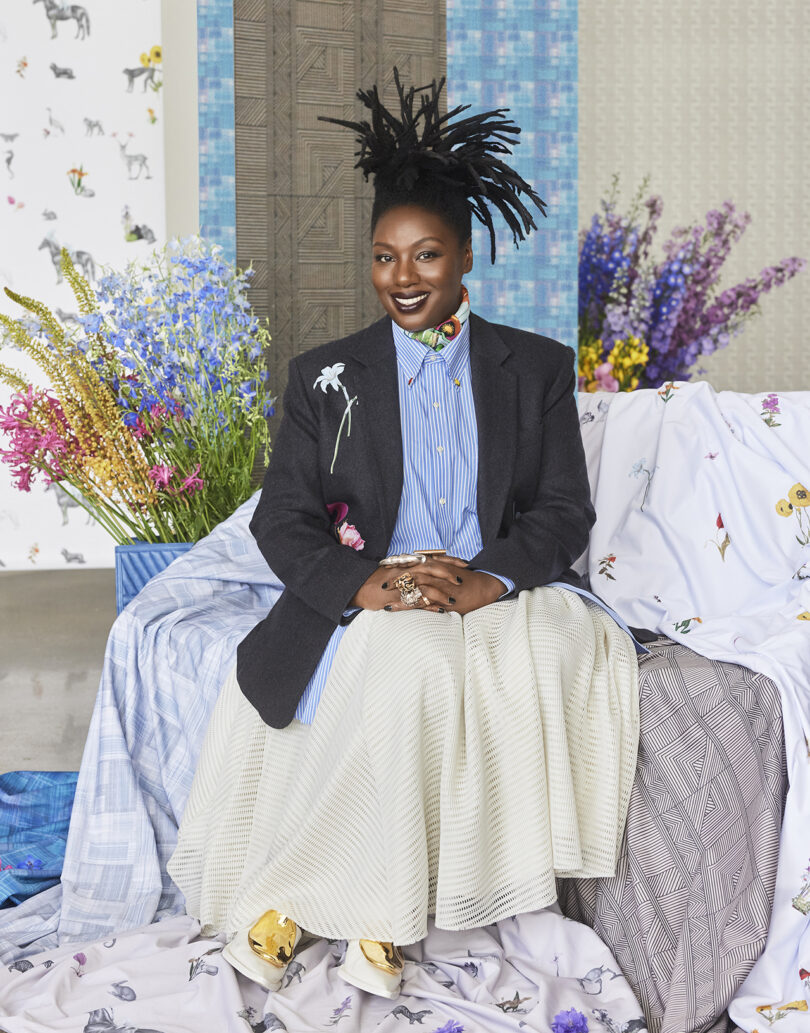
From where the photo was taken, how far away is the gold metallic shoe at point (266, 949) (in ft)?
5.52

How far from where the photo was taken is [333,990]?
1698 millimetres

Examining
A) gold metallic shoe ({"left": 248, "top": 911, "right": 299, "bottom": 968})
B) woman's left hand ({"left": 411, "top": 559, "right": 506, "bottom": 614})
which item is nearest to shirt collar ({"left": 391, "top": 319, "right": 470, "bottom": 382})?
woman's left hand ({"left": 411, "top": 559, "right": 506, "bottom": 614})

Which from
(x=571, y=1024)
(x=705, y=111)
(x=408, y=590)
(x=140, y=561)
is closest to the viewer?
(x=571, y=1024)

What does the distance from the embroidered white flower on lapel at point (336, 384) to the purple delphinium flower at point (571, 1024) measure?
100cm

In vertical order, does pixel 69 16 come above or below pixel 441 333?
above

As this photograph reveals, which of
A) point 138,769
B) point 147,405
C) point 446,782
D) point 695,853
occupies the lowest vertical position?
point 138,769

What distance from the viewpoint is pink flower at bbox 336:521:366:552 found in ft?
6.62

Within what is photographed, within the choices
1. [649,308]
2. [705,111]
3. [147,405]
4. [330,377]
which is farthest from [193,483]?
[705,111]

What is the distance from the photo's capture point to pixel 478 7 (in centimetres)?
370

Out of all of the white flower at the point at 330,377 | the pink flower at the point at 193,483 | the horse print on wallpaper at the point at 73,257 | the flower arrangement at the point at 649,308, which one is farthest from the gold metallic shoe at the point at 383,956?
the horse print on wallpaper at the point at 73,257

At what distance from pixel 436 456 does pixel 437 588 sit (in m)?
0.31

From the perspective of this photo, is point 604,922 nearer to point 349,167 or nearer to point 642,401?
point 642,401

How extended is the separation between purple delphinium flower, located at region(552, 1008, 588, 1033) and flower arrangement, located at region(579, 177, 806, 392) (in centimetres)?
276

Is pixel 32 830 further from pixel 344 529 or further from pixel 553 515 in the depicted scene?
pixel 553 515
